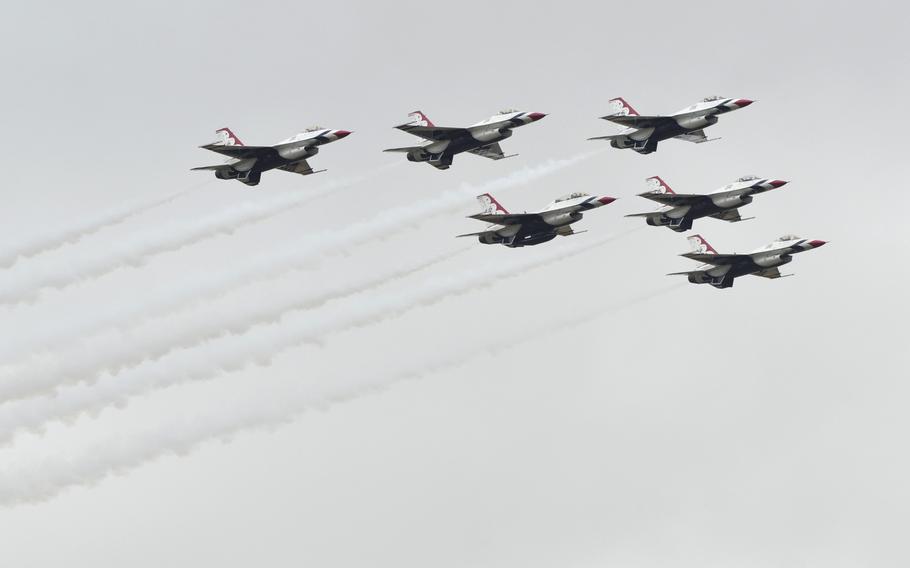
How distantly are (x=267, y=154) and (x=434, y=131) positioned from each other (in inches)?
370

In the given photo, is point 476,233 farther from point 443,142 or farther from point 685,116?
point 685,116

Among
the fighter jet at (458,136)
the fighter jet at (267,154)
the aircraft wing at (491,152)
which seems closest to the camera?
the fighter jet at (267,154)

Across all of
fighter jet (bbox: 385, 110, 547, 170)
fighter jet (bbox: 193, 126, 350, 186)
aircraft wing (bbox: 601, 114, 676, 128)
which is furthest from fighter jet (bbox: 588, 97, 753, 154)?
fighter jet (bbox: 193, 126, 350, 186)

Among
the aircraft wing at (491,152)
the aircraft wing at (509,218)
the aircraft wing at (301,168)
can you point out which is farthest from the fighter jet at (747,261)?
the aircraft wing at (301,168)

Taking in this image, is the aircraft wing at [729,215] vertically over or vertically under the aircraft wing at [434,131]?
under

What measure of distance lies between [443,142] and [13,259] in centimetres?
2407

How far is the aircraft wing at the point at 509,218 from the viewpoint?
290 feet

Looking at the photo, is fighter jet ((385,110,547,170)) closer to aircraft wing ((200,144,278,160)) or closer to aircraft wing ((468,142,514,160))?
aircraft wing ((468,142,514,160))

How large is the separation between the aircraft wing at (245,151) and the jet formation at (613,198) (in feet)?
0.18

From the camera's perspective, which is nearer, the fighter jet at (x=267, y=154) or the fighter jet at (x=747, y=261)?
the fighter jet at (x=267, y=154)

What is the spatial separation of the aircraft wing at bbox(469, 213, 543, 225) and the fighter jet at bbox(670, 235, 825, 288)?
926 cm

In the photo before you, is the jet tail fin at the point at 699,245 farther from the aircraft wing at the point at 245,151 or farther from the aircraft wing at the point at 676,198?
the aircraft wing at the point at 245,151

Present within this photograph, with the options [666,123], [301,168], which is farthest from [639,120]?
[301,168]

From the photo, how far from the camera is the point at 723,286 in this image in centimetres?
9162
